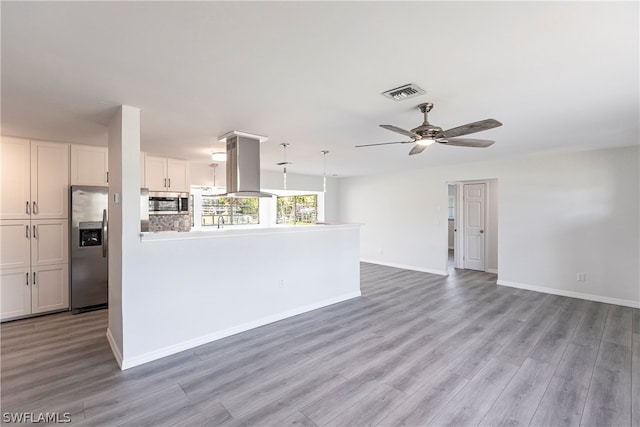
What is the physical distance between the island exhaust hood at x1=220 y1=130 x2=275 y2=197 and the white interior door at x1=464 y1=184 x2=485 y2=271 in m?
5.49

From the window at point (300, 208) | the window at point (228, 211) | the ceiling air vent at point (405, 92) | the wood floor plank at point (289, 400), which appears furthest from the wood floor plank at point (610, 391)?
the window at point (300, 208)

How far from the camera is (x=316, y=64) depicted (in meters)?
1.95

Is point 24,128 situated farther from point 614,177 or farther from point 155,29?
point 614,177

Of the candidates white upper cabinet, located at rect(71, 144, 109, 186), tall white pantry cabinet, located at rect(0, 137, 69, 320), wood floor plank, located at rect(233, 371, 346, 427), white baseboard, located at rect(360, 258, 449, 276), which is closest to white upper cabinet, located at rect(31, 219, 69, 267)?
tall white pantry cabinet, located at rect(0, 137, 69, 320)

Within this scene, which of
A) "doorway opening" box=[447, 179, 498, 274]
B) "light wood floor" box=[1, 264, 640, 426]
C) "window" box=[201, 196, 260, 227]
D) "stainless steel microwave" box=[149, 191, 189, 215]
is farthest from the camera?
"doorway opening" box=[447, 179, 498, 274]

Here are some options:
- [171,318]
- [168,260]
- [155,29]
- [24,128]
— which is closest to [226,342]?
[171,318]

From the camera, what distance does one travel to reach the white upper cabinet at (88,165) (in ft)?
13.5

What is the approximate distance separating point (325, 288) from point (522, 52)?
361cm

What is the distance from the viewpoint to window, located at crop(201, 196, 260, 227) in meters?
6.66

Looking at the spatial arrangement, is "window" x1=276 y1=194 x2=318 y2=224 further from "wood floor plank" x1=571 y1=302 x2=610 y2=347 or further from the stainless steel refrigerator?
"wood floor plank" x1=571 y1=302 x2=610 y2=347

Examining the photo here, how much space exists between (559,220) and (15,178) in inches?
321

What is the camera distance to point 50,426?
6.36 feet

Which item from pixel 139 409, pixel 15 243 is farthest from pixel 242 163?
pixel 15 243

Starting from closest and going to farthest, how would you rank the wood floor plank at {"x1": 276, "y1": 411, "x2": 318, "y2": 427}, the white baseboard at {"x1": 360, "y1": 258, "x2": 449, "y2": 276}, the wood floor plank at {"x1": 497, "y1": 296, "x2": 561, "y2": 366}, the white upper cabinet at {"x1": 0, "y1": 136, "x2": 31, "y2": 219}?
the wood floor plank at {"x1": 276, "y1": 411, "x2": 318, "y2": 427} < the wood floor plank at {"x1": 497, "y1": 296, "x2": 561, "y2": 366} < the white upper cabinet at {"x1": 0, "y1": 136, "x2": 31, "y2": 219} < the white baseboard at {"x1": 360, "y1": 258, "x2": 449, "y2": 276}
